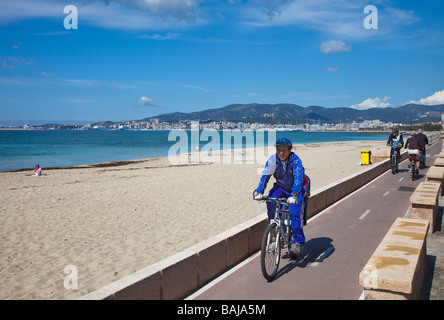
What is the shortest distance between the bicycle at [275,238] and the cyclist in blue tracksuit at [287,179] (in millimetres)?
108

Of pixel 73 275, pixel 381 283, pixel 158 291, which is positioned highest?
pixel 381 283

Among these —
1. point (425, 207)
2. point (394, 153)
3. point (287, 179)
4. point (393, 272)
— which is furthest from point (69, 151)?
Answer: point (393, 272)

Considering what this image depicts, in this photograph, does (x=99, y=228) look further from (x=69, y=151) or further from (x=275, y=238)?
(x=69, y=151)

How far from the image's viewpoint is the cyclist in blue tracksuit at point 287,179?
5445 millimetres

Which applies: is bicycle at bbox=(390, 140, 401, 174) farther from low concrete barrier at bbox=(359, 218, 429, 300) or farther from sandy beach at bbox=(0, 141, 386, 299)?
low concrete barrier at bbox=(359, 218, 429, 300)

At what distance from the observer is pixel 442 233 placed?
293 inches

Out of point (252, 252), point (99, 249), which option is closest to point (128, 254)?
point (99, 249)

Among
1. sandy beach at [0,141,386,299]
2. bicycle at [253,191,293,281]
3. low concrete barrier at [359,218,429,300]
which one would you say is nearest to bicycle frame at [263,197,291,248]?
bicycle at [253,191,293,281]

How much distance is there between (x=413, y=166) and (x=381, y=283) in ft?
45.6

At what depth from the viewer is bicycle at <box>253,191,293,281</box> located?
16.2ft

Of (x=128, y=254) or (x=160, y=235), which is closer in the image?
(x=128, y=254)

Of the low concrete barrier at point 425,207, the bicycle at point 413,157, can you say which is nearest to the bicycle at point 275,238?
the low concrete barrier at point 425,207

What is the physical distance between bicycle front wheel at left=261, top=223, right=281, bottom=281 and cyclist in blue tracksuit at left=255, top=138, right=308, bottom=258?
442 millimetres
